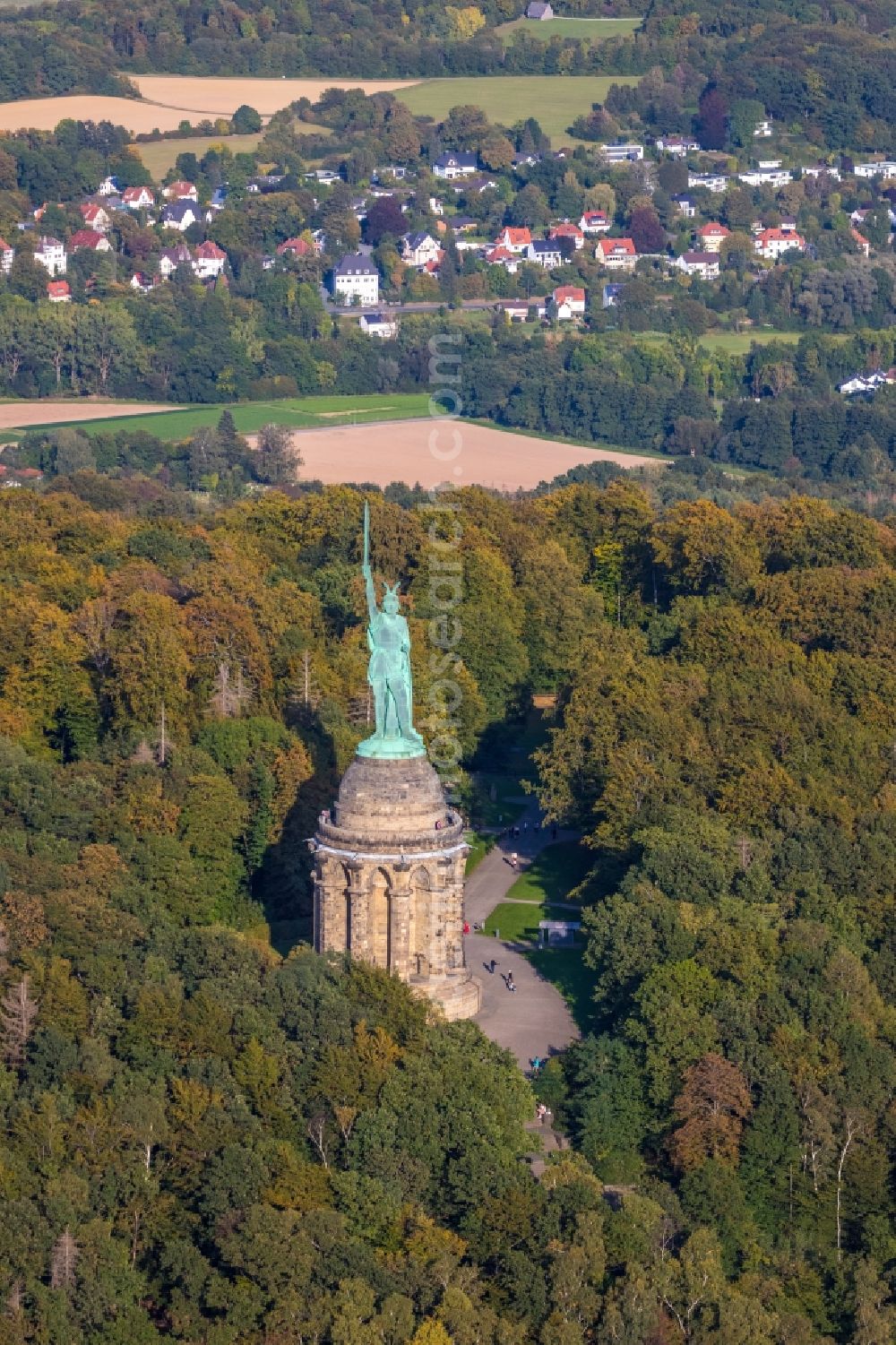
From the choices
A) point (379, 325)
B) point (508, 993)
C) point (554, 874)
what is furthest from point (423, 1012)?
point (379, 325)

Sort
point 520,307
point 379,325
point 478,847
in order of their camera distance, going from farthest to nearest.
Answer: point 520,307 < point 379,325 < point 478,847

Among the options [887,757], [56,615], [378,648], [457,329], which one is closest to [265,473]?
[457,329]

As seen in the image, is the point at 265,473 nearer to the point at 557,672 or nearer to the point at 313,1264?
the point at 557,672

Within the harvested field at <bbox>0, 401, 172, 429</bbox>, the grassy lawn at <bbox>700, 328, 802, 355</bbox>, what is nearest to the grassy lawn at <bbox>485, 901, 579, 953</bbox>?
the harvested field at <bbox>0, 401, 172, 429</bbox>

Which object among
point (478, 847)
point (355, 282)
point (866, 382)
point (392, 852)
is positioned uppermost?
point (392, 852)

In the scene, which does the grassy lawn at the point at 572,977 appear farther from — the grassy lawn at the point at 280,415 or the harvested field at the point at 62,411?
the harvested field at the point at 62,411

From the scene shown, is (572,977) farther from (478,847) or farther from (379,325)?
(379,325)
